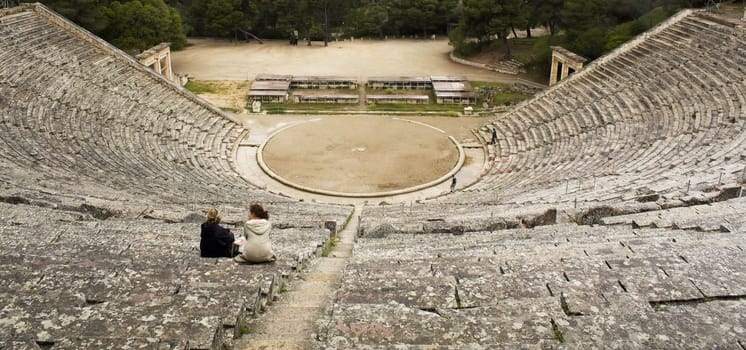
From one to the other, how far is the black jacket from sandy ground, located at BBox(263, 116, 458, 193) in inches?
525

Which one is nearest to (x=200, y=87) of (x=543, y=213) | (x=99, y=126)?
(x=99, y=126)

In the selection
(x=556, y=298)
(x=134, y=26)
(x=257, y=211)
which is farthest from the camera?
(x=134, y=26)

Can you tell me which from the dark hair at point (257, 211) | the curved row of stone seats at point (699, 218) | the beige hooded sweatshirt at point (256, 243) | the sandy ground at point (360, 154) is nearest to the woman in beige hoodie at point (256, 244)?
the beige hooded sweatshirt at point (256, 243)

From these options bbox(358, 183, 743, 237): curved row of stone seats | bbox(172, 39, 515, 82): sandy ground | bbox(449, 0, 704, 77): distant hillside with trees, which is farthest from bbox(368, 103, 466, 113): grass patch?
bbox(358, 183, 743, 237): curved row of stone seats

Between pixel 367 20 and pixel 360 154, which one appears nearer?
pixel 360 154

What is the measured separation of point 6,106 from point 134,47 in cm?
1722

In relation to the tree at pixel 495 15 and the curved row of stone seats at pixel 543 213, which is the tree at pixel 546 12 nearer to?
the tree at pixel 495 15

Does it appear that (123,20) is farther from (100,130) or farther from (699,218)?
(699,218)

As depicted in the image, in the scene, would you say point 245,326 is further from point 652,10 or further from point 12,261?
point 652,10

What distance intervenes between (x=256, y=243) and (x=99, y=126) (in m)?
16.4

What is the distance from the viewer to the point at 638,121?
22000 millimetres

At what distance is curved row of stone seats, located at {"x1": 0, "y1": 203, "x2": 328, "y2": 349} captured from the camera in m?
5.34

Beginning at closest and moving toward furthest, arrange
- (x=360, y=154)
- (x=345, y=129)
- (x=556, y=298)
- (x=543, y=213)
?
(x=556, y=298), (x=543, y=213), (x=360, y=154), (x=345, y=129)

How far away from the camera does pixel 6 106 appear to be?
19.3m
